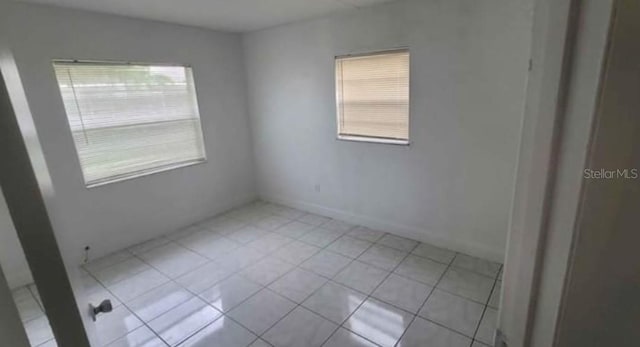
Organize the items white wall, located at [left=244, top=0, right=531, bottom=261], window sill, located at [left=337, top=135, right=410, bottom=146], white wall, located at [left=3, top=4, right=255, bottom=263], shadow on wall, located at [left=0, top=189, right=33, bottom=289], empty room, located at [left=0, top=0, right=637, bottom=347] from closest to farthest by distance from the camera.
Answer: shadow on wall, located at [left=0, top=189, right=33, bottom=289]
empty room, located at [left=0, top=0, right=637, bottom=347]
white wall, located at [left=244, top=0, right=531, bottom=261]
white wall, located at [left=3, top=4, right=255, bottom=263]
window sill, located at [left=337, top=135, right=410, bottom=146]

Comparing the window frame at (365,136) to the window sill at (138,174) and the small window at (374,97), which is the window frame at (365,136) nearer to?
the small window at (374,97)

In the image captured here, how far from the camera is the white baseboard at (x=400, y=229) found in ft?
9.02

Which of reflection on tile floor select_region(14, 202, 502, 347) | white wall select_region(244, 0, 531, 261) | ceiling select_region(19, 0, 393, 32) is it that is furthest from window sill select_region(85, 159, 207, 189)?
ceiling select_region(19, 0, 393, 32)

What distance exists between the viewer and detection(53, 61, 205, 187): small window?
280 centimetres

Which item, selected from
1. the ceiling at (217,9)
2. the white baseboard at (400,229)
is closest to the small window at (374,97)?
the ceiling at (217,9)

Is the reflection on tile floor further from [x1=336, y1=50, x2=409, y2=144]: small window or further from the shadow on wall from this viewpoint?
the shadow on wall

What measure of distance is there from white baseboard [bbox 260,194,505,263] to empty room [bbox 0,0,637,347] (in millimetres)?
18

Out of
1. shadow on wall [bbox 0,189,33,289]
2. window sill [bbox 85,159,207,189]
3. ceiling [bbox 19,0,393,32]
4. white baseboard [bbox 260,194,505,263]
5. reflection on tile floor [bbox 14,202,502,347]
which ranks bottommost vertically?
reflection on tile floor [bbox 14,202,502,347]

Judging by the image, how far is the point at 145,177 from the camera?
3312 mm

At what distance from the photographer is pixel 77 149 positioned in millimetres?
2799

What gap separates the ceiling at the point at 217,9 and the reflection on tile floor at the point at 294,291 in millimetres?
2361

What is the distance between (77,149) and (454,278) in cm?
362

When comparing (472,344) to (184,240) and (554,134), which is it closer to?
(554,134)

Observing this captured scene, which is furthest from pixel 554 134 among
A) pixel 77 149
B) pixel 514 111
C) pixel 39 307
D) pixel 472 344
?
pixel 77 149
